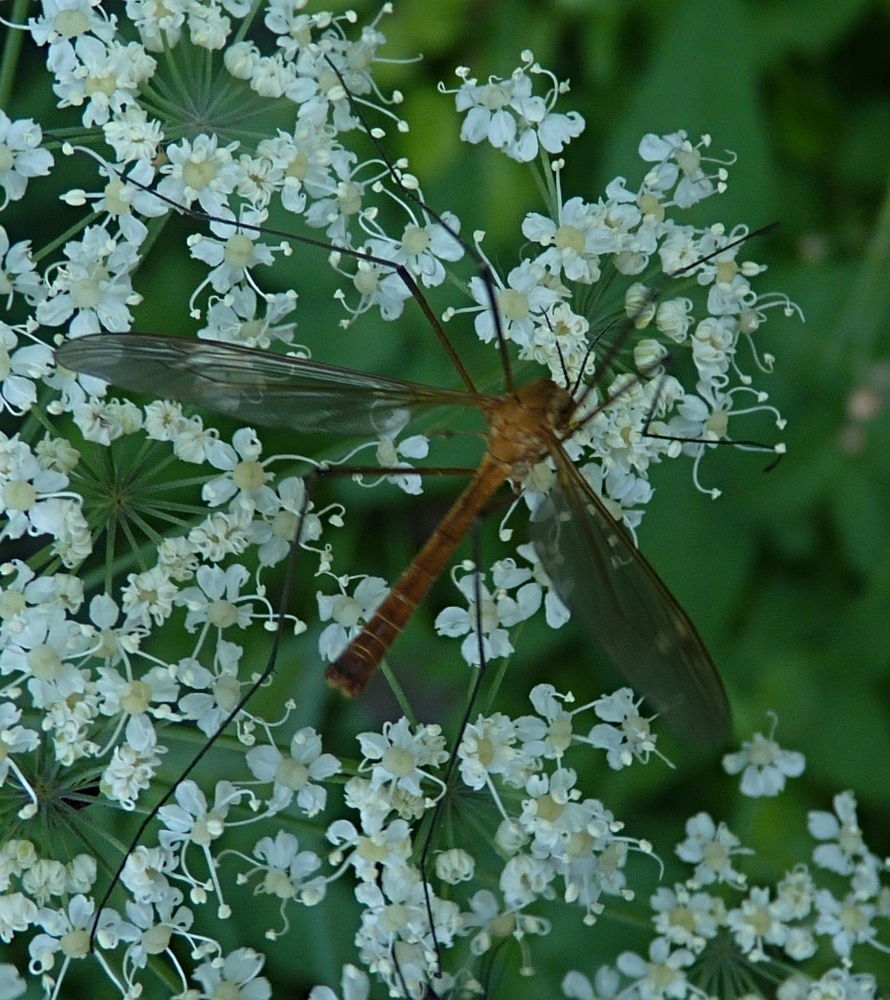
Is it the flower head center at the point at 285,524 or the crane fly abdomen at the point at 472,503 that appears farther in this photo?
the flower head center at the point at 285,524

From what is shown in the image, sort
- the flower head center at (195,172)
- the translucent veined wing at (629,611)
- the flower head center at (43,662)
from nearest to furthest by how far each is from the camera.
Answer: the translucent veined wing at (629,611), the flower head center at (43,662), the flower head center at (195,172)

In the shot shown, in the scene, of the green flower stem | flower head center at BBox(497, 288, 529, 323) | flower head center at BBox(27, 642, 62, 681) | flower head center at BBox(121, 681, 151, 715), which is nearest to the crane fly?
flower head center at BBox(497, 288, 529, 323)

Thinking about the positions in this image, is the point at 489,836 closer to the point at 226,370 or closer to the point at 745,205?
the point at 226,370

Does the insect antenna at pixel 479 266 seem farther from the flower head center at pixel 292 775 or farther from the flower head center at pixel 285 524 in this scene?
the flower head center at pixel 292 775

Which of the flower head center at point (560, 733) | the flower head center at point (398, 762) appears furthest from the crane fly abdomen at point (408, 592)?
the flower head center at point (560, 733)

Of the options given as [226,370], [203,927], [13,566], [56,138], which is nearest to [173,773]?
[203,927]

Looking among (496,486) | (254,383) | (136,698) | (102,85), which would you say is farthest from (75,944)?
(102,85)
